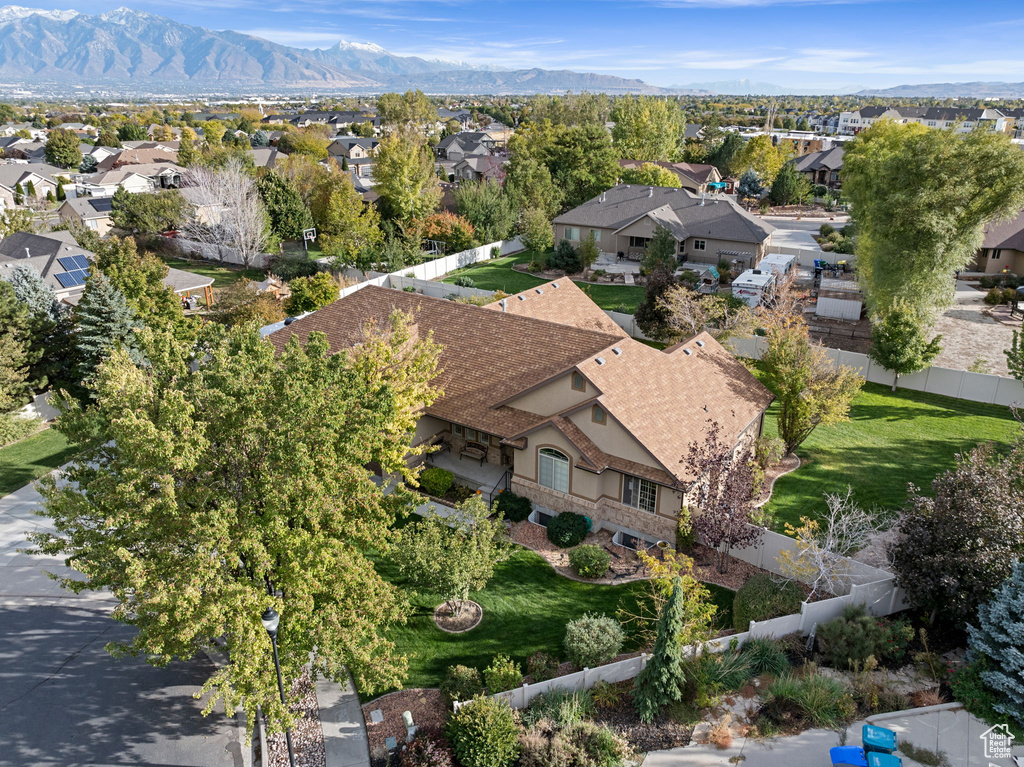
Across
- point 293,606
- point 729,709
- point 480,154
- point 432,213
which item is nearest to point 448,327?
point 293,606

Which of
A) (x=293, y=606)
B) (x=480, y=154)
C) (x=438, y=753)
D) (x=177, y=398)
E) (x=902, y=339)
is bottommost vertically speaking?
(x=438, y=753)

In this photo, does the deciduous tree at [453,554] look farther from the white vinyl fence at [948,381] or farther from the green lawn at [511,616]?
the white vinyl fence at [948,381]

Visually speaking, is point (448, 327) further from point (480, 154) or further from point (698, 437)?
point (480, 154)

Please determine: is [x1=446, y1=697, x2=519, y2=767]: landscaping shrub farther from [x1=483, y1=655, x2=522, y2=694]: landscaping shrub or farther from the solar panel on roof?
the solar panel on roof

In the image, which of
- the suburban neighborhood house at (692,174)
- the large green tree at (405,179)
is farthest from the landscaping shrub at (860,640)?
the suburban neighborhood house at (692,174)

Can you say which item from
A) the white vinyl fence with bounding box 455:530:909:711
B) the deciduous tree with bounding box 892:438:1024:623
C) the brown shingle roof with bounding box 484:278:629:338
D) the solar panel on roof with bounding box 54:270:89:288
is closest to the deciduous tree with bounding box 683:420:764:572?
the white vinyl fence with bounding box 455:530:909:711

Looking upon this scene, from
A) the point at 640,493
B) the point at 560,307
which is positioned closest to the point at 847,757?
the point at 640,493
